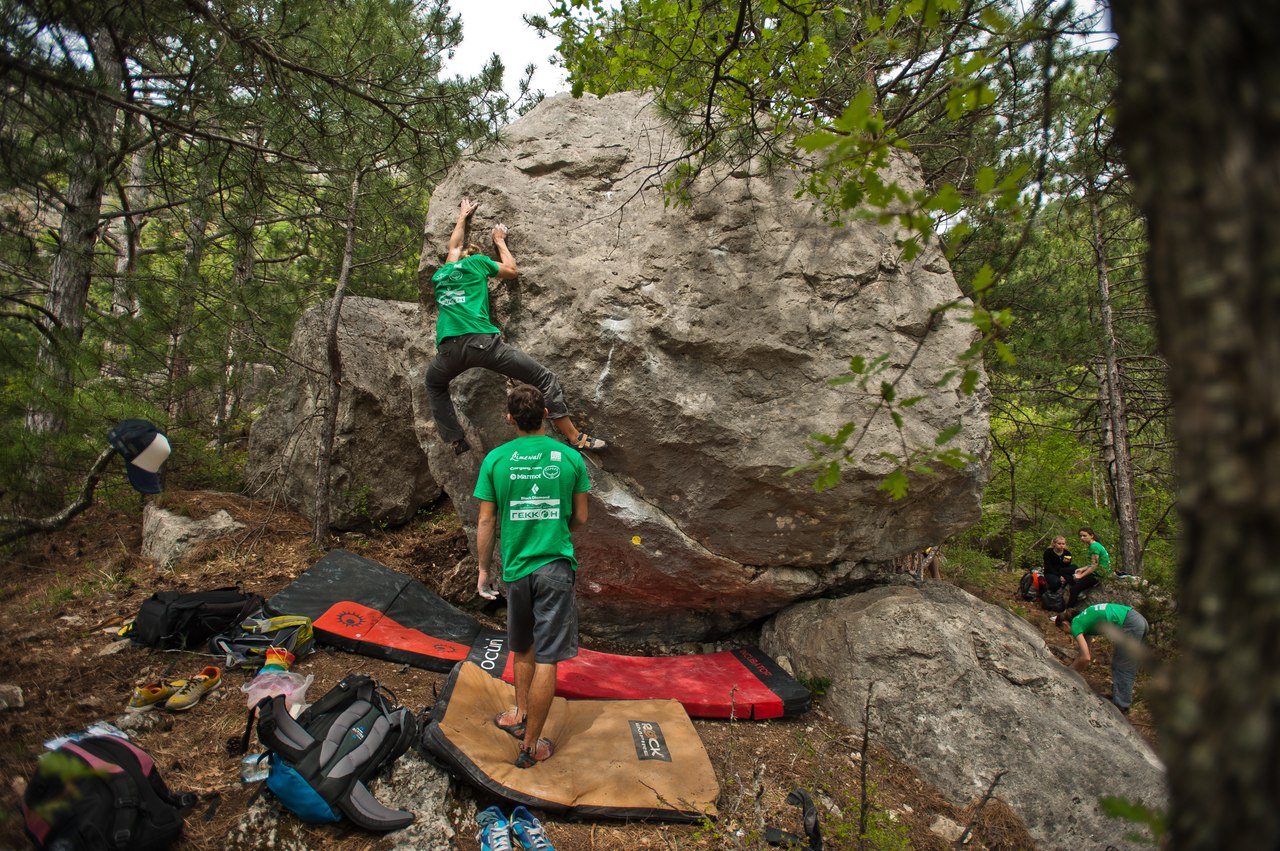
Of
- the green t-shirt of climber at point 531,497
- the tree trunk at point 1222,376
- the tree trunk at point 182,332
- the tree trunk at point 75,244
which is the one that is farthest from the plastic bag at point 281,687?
the tree trunk at point 182,332

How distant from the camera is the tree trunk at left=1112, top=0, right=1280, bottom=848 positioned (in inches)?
28.6

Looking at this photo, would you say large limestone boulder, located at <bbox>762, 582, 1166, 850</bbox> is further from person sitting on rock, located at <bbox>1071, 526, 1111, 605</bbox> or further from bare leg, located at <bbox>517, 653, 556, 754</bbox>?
person sitting on rock, located at <bbox>1071, 526, 1111, 605</bbox>

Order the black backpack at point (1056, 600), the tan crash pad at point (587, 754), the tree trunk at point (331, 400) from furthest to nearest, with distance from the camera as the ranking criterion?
the black backpack at point (1056, 600) → the tree trunk at point (331, 400) → the tan crash pad at point (587, 754)

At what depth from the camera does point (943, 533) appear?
5.04 metres

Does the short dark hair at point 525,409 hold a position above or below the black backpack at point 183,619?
above

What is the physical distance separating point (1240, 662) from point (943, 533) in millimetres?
4639

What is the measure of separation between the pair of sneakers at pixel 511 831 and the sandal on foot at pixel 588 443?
7.46 ft

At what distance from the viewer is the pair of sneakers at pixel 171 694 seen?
138 inches

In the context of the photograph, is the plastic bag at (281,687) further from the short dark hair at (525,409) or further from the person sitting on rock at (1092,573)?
the person sitting on rock at (1092,573)

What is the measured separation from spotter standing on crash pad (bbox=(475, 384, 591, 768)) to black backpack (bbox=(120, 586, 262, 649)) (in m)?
2.23

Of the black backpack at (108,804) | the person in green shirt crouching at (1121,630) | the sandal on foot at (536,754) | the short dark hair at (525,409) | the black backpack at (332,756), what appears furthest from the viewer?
the person in green shirt crouching at (1121,630)

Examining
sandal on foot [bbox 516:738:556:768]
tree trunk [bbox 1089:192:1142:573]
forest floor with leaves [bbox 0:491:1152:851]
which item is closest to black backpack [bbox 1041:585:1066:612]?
tree trunk [bbox 1089:192:1142:573]

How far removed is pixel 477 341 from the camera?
4402 millimetres

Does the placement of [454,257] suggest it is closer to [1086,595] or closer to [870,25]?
[870,25]
